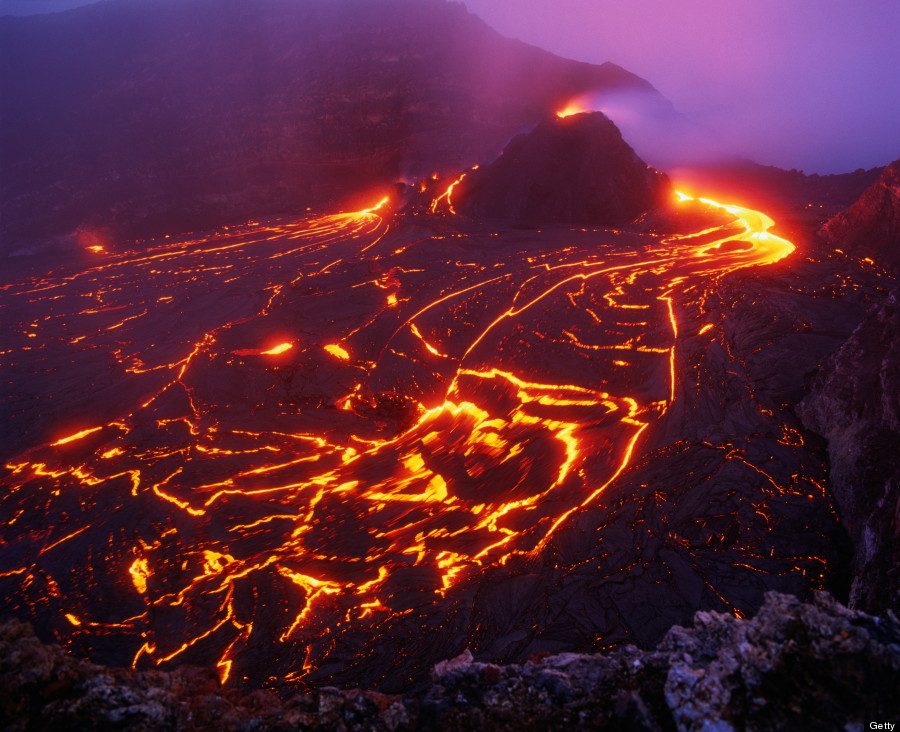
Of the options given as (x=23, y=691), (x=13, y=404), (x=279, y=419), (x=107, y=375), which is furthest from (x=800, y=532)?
(x=13, y=404)

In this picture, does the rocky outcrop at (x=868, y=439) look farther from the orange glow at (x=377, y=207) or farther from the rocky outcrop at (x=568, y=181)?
the orange glow at (x=377, y=207)

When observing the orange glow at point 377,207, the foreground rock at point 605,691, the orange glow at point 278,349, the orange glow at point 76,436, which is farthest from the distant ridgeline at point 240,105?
the foreground rock at point 605,691

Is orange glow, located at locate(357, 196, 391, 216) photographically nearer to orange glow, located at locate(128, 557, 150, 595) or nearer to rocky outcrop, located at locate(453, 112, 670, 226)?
rocky outcrop, located at locate(453, 112, 670, 226)

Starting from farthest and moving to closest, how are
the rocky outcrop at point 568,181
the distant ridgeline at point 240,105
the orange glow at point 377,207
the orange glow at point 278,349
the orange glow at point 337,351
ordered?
the distant ridgeline at point 240,105
the orange glow at point 377,207
the rocky outcrop at point 568,181
the orange glow at point 278,349
the orange glow at point 337,351

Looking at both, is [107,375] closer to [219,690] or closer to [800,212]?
[219,690]

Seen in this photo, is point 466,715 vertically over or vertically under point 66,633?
over

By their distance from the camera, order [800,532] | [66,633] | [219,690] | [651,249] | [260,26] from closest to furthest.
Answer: [219,690] < [66,633] < [800,532] < [651,249] < [260,26]
